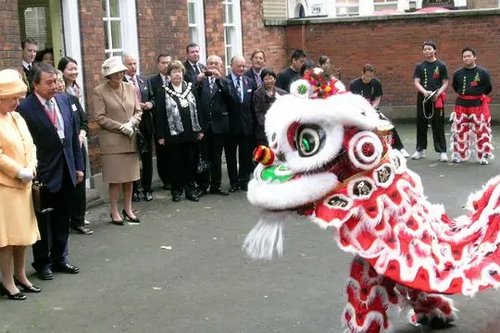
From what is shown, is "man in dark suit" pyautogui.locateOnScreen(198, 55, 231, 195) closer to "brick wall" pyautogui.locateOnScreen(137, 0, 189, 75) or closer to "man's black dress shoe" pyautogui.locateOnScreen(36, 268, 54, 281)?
"brick wall" pyautogui.locateOnScreen(137, 0, 189, 75)

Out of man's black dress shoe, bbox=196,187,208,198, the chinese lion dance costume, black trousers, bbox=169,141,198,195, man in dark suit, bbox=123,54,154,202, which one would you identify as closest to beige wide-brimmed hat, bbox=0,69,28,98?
the chinese lion dance costume

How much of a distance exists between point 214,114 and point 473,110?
4731 millimetres

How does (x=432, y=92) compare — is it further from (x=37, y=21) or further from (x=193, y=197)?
(x=37, y=21)

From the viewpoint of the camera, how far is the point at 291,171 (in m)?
4.85

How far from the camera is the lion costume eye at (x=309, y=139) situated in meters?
4.82

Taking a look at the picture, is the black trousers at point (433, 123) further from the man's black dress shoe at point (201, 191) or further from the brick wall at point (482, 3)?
the brick wall at point (482, 3)

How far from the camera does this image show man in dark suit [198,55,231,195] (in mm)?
10891

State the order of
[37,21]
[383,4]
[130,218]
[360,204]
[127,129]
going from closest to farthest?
[360,204] → [127,129] → [130,218] → [37,21] → [383,4]

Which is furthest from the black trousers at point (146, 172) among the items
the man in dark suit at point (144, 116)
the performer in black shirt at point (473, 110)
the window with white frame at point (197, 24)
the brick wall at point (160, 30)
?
the performer in black shirt at point (473, 110)

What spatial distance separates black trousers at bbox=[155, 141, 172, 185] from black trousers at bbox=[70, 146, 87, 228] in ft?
6.80

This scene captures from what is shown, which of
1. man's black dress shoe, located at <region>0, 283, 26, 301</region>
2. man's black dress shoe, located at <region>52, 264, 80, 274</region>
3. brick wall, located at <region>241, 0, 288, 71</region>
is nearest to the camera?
man's black dress shoe, located at <region>0, 283, 26, 301</region>

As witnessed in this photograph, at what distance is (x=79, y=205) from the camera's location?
8.59 m

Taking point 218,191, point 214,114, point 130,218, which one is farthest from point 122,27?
point 130,218

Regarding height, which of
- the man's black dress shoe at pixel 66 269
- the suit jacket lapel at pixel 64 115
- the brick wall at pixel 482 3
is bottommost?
the man's black dress shoe at pixel 66 269
